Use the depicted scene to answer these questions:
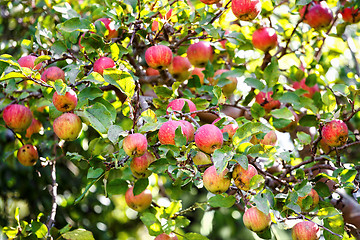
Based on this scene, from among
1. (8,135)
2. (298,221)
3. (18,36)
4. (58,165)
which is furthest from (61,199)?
(298,221)

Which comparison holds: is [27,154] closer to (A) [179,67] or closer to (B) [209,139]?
(A) [179,67]

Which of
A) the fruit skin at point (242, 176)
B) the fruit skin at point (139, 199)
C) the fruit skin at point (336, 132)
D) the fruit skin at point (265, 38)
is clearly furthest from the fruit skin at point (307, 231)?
the fruit skin at point (265, 38)

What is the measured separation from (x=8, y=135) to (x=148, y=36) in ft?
4.31

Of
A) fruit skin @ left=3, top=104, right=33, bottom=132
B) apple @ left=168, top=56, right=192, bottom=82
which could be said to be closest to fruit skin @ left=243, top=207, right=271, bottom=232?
apple @ left=168, top=56, right=192, bottom=82

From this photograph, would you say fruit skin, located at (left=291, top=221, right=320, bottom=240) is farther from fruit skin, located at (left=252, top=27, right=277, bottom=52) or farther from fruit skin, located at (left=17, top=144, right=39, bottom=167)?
fruit skin, located at (left=17, top=144, right=39, bottom=167)

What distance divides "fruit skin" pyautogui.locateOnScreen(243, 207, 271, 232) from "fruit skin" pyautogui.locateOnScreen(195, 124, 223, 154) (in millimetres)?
199

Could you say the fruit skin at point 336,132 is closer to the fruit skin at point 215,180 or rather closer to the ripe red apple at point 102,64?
the fruit skin at point 215,180

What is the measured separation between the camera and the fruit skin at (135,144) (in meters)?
1.07

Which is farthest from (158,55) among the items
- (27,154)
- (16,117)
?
(27,154)

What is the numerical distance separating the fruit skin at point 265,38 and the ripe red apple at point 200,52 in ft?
0.66

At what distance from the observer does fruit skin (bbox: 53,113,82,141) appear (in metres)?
1.24

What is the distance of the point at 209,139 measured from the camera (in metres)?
1.03

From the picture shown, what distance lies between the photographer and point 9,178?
8.23 ft

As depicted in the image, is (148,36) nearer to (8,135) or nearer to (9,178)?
(8,135)
